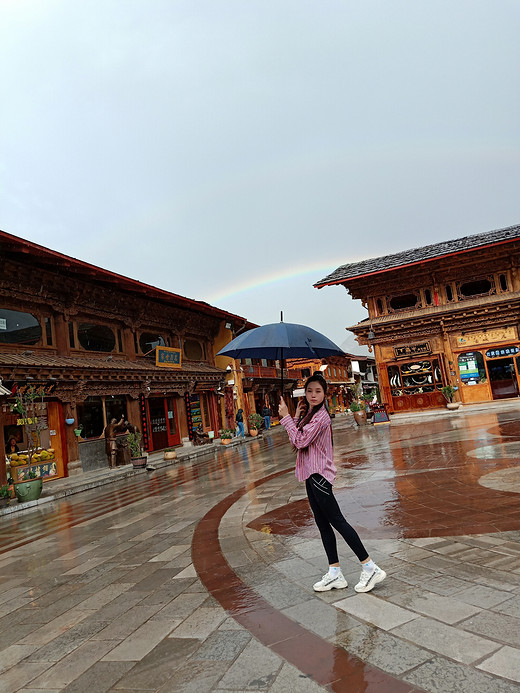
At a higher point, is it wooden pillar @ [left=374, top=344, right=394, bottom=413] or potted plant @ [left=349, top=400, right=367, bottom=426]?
wooden pillar @ [left=374, top=344, right=394, bottom=413]

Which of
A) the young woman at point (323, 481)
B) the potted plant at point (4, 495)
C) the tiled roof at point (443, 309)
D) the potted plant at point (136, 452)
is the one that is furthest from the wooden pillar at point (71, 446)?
the tiled roof at point (443, 309)

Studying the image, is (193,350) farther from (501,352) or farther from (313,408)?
(313,408)

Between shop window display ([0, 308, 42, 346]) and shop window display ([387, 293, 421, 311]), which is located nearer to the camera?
shop window display ([0, 308, 42, 346])

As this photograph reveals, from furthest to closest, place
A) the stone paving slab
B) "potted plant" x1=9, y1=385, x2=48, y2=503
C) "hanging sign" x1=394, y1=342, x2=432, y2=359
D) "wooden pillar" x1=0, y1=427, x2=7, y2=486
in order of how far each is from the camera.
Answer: "hanging sign" x1=394, y1=342, x2=432, y2=359, "wooden pillar" x1=0, y1=427, x2=7, y2=486, "potted plant" x1=9, y1=385, x2=48, y2=503, the stone paving slab

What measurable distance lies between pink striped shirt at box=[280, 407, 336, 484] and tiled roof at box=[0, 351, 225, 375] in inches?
468

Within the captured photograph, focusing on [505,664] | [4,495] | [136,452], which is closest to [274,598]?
[505,664]

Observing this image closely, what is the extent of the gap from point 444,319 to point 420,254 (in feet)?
12.0

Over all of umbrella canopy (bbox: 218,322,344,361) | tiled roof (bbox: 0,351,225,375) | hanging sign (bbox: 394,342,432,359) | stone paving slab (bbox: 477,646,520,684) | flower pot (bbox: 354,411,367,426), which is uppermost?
tiled roof (bbox: 0,351,225,375)

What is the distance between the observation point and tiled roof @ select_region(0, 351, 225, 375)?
13.9 metres

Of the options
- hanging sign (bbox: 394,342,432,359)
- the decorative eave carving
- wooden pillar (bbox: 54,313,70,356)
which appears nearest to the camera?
the decorative eave carving

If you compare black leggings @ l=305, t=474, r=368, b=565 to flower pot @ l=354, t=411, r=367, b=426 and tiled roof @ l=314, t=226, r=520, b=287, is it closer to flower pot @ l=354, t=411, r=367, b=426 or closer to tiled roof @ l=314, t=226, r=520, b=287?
flower pot @ l=354, t=411, r=367, b=426

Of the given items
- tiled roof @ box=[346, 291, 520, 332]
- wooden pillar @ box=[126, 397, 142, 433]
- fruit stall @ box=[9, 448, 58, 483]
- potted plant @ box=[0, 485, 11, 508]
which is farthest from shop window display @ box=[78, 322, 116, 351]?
tiled roof @ box=[346, 291, 520, 332]

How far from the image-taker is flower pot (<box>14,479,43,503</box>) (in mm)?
11523

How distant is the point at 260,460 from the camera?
14422 millimetres
